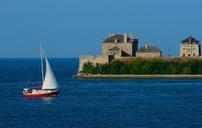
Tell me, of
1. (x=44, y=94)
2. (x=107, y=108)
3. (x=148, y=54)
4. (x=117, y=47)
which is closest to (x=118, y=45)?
(x=117, y=47)

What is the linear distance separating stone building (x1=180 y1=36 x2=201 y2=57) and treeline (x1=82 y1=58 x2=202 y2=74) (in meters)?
6.10

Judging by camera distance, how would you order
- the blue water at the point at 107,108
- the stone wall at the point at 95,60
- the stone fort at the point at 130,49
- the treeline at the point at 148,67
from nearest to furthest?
the blue water at the point at 107,108
the treeline at the point at 148,67
the stone wall at the point at 95,60
the stone fort at the point at 130,49

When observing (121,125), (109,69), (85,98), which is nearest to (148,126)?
(121,125)

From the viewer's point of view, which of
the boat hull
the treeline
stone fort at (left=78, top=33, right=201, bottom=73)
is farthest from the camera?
stone fort at (left=78, top=33, right=201, bottom=73)

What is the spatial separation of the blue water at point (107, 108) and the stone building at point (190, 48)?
32.1 metres

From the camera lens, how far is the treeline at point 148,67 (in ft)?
373

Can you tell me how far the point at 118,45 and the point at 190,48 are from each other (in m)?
9.61

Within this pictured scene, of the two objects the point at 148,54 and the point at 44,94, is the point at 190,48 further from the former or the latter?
the point at 44,94

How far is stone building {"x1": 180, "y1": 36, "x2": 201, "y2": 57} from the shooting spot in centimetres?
12181

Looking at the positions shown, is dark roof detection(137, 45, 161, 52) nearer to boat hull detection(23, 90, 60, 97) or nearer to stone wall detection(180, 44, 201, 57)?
stone wall detection(180, 44, 201, 57)

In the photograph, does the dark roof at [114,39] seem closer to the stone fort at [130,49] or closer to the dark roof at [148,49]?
the stone fort at [130,49]

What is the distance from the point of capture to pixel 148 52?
121 meters

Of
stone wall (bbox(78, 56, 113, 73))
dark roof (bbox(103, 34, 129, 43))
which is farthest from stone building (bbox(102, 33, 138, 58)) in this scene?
stone wall (bbox(78, 56, 113, 73))

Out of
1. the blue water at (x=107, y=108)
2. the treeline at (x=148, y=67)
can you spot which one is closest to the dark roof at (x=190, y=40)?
the treeline at (x=148, y=67)
